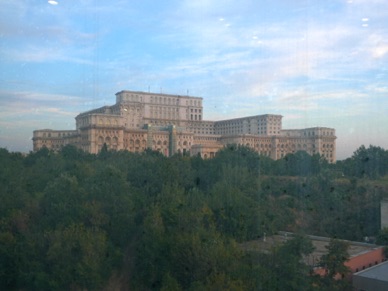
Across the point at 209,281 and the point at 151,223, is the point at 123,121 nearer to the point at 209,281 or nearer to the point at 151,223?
the point at 151,223

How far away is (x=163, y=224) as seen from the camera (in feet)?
16.9

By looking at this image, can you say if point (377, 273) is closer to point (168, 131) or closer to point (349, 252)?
point (349, 252)

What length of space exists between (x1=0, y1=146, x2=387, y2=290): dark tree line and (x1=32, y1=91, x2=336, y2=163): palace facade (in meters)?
2.81

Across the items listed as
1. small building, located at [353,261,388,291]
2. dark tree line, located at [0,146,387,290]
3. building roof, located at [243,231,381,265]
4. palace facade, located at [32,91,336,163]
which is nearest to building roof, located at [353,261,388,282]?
small building, located at [353,261,388,291]

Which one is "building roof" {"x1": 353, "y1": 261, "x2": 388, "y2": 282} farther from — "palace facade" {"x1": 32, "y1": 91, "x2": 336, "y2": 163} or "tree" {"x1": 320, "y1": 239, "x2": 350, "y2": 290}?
"palace facade" {"x1": 32, "y1": 91, "x2": 336, "y2": 163}

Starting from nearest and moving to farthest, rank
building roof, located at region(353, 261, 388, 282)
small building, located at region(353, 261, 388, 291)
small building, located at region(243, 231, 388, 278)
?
small building, located at region(353, 261, 388, 291)
building roof, located at region(353, 261, 388, 282)
small building, located at region(243, 231, 388, 278)

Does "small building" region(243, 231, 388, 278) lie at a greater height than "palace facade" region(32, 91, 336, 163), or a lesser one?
lesser

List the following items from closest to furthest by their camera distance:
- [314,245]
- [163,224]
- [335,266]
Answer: [335,266], [163,224], [314,245]

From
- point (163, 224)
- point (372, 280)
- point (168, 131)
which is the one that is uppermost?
point (168, 131)

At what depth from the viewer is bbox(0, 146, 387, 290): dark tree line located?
407cm

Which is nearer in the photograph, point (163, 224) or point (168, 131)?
point (163, 224)

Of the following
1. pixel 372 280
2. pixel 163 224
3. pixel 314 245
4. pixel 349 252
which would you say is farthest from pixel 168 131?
pixel 372 280

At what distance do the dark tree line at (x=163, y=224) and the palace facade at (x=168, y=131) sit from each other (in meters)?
2.81

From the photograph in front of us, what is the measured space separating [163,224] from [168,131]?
11784 mm
